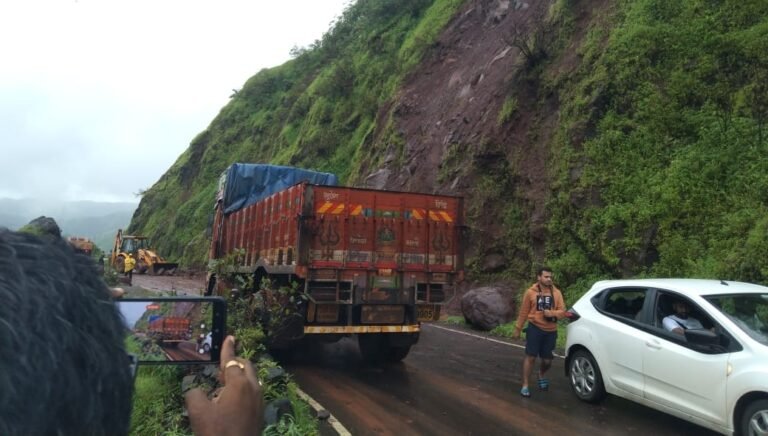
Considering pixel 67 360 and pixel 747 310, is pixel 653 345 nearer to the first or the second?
pixel 747 310

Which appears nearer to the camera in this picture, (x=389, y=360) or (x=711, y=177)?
(x=389, y=360)

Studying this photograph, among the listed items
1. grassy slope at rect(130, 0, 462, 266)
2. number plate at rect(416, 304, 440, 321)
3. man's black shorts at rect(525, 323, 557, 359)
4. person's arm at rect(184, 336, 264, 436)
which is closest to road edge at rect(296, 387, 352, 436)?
number plate at rect(416, 304, 440, 321)

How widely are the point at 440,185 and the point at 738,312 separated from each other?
48.4ft

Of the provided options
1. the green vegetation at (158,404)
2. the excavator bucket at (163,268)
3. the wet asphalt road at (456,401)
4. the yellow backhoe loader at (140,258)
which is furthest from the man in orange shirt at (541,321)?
the excavator bucket at (163,268)

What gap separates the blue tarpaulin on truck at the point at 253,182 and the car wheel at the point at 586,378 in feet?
24.6

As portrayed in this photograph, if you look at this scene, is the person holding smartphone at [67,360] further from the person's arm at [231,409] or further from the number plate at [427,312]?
the number plate at [427,312]

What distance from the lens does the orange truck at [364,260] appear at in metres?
8.48

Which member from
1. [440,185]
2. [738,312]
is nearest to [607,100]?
[440,185]

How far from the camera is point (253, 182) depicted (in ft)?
44.0

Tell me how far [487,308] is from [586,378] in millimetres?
6910

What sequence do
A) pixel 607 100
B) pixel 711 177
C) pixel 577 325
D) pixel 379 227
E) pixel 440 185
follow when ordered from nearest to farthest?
pixel 577 325 → pixel 379 227 → pixel 711 177 → pixel 607 100 → pixel 440 185

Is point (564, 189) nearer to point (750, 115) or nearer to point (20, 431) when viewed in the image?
point (750, 115)

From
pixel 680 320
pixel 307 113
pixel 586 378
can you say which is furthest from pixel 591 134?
pixel 307 113

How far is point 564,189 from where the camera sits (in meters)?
15.0
